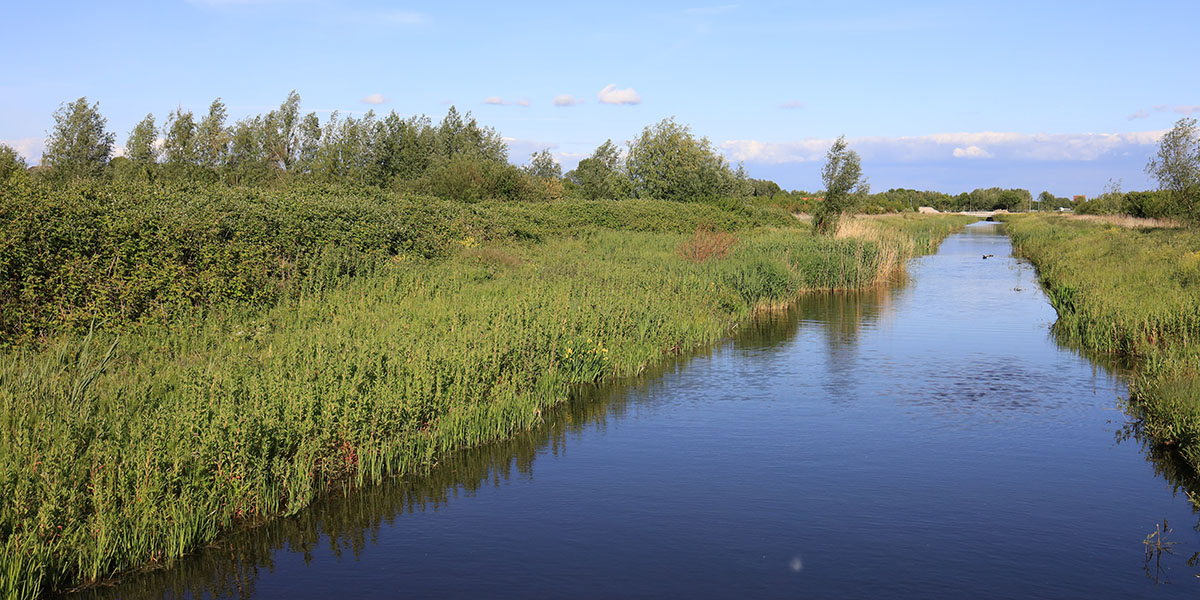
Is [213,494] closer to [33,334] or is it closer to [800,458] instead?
[33,334]

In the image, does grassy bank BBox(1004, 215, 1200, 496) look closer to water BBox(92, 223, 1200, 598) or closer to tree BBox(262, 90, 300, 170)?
water BBox(92, 223, 1200, 598)

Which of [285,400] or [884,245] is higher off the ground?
[884,245]

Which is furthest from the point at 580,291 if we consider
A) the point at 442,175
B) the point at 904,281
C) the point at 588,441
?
the point at 442,175

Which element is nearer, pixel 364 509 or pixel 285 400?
pixel 364 509

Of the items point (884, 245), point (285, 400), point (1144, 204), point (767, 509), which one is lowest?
point (767, 509)

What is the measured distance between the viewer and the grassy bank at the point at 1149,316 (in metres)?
13.0

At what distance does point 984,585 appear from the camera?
8.55 meters

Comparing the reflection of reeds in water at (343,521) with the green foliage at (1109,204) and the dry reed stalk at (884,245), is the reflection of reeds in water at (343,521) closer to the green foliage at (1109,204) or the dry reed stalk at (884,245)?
the dry reed stalk at (884,245)

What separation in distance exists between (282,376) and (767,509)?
6358 mm

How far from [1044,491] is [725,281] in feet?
56.4

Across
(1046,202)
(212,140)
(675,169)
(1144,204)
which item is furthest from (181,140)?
(1046,202)

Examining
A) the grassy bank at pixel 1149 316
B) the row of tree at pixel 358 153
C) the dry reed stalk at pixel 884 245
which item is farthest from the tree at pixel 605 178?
the grassy bank at pixel 1149 316

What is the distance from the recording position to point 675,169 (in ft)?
223

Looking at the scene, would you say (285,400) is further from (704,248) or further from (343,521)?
(704,248)
